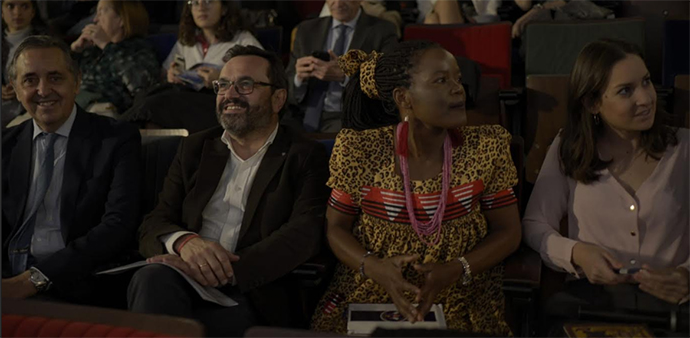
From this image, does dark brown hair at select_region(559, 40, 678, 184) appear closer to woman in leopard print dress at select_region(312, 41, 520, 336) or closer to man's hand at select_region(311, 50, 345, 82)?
woman in leopard print dress at select_region(312, 41, 520, 336)

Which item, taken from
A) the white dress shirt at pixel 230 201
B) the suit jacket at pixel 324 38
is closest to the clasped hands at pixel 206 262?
the white dress shirt at pixel 230 201

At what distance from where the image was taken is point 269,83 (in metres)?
2.06

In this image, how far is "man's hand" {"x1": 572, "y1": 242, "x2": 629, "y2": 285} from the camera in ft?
5.27

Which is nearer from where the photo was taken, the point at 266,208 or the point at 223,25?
the point at 266,208

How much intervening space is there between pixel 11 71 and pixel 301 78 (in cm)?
109

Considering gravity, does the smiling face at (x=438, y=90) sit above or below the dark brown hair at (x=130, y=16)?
below

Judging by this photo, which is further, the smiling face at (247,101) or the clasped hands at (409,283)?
the smiling face at (247,101)

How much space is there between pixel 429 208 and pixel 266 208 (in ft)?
1.38

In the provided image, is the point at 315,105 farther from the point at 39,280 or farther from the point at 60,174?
the point at 39,280

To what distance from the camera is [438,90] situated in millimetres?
1689

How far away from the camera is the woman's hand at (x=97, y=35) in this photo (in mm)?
3422

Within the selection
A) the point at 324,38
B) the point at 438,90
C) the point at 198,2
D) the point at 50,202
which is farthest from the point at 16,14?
the point at 438,90

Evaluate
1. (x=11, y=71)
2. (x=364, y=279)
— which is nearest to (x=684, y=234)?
(x=364, y=279)

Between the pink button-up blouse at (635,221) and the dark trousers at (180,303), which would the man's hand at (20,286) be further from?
the pink button-up blouse at (635,221)
